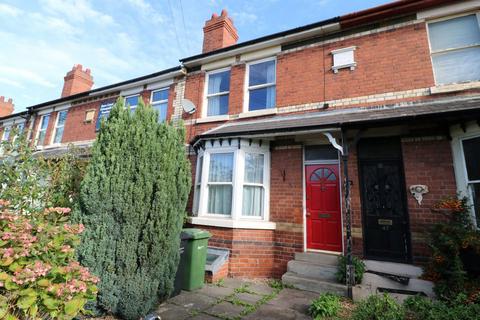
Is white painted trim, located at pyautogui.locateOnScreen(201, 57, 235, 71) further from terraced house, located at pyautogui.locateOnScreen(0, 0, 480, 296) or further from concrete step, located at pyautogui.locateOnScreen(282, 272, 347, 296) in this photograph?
concrete step, located at pyautogui.locateOnScreen(282, 272, 347, 296)

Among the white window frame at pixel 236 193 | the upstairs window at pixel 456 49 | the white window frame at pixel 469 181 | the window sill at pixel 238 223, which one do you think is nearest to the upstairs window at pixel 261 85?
the white window frame at pixel 236 193

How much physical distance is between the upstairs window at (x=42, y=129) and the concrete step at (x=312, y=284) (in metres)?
14.1

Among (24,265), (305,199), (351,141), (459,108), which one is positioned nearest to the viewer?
(24,265)

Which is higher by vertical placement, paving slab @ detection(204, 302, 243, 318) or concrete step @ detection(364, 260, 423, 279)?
concrete step @ detection(364, 260, 423, 279)

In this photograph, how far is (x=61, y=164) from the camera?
514 cm

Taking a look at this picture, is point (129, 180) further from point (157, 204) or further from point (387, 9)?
point (387, 9)

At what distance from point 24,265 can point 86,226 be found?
152cm

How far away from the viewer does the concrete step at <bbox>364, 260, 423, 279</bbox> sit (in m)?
4.92

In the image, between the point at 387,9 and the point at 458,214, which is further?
the point at 387,9

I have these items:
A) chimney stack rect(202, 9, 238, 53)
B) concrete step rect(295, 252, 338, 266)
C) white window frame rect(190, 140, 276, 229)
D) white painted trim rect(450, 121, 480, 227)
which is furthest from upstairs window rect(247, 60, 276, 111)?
white painted trim rect(450, 121, 480, 227)

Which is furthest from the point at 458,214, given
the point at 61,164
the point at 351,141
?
the point at 61,164

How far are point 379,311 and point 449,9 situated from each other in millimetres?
6934

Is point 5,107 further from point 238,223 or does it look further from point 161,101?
point 238,223

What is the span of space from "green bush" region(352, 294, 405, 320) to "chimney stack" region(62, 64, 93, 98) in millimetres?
16698
